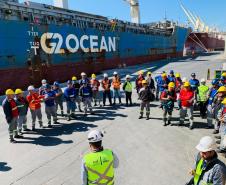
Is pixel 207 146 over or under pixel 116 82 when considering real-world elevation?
over

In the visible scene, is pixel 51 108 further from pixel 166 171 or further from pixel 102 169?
pixel 102 169

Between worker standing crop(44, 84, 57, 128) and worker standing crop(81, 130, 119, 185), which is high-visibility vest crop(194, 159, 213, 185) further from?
worker standing crop(44, 84, 57, 128)

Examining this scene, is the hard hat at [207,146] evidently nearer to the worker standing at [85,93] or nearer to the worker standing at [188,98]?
the worker standing at [188,98]

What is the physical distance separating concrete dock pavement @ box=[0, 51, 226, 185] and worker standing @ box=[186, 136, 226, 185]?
2545 millimetres

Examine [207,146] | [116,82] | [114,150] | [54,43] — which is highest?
[54,43]

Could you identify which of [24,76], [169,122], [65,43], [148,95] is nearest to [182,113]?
[169,122]

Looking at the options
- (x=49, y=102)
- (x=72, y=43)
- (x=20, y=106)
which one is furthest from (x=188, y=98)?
(x=72, y=43)

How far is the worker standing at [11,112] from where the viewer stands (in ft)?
28.6

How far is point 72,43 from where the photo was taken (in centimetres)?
2631

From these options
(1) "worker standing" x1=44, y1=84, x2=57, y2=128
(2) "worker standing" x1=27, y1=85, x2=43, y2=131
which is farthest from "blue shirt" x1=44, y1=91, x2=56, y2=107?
(2) "worker standing" x1=27, y1=85, x2=43, y2=131

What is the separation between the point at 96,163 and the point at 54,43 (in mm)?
21814

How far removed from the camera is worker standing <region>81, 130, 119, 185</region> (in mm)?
A: 3416

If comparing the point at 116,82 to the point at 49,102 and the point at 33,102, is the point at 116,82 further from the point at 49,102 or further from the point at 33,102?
the point at 33,102

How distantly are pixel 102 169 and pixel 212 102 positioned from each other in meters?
7.28
